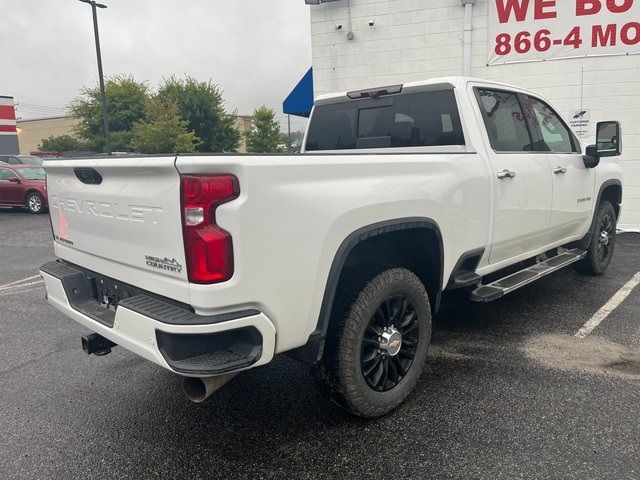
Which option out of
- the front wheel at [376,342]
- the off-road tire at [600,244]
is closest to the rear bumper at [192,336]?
the front wheel at [376,342]

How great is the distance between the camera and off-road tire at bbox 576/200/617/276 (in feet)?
18.0

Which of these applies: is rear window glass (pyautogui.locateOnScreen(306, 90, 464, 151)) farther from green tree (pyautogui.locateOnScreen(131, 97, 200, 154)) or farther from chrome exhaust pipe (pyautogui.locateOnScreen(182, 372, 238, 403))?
green tree (pyautogui.locateOnScreen(131, 97, 200, 154))

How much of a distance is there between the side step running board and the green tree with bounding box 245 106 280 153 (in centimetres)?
2950

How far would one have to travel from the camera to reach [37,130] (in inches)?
2680

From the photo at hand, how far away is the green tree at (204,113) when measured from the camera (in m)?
31.8

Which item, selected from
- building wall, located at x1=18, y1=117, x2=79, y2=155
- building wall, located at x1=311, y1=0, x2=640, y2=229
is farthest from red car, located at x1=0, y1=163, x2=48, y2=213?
building wall, located at x1=18, y1=117, x2=79, y2=155

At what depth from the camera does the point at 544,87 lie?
9320 mm

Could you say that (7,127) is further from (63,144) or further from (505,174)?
(505,174)

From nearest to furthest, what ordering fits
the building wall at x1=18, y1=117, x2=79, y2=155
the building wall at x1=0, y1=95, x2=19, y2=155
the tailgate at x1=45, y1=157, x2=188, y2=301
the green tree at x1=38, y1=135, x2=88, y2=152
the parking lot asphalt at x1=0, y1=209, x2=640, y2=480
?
the tailgate at x1=45, y1=157, x2=188, y2=301
the parking lot asphalt at x1=0, y1=209, x2=640, y2=480
the building wall at x1=0, y1=95, x2=19, y2=155
the green tree at x1=38, y1=135, x2=88, y2=152
the building wall at x1=18, y1=117, x2=79, y2=155

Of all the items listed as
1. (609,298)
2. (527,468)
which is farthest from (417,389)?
(609,298)

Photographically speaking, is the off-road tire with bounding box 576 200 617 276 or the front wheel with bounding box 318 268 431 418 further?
the off-road tire with bounding box 576 200 617 276

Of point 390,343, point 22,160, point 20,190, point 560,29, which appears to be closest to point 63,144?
point 22,160

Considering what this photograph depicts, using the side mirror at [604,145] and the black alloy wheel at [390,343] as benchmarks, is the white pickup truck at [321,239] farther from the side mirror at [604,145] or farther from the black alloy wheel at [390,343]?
the side mirror at [604,145]

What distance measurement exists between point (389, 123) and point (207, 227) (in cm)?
237
